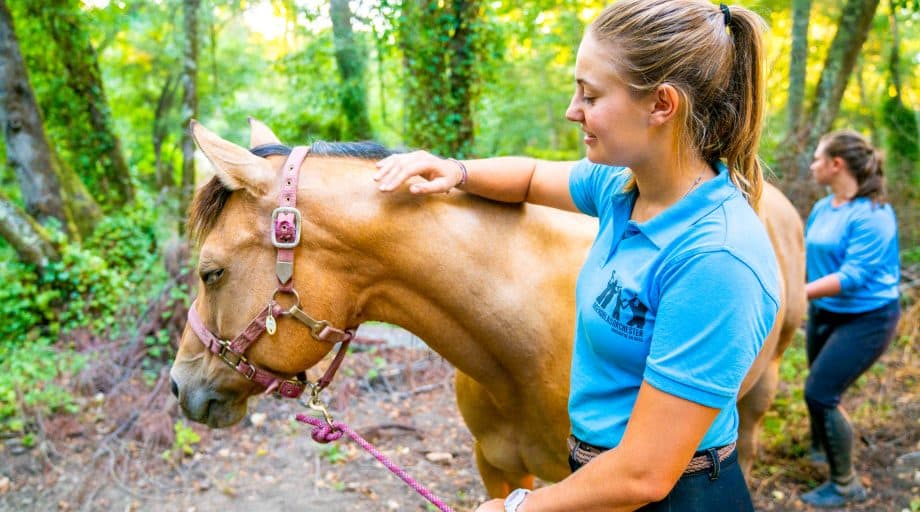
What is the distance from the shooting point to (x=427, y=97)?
21.6ft

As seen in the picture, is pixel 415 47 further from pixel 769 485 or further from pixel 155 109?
pixel 155 109

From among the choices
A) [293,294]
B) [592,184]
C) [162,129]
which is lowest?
[162,129]

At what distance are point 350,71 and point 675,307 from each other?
7.36 meters

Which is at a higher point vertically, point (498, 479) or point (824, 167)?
point (824, 167)

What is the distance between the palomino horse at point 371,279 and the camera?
5.90 ft

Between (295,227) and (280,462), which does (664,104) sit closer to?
(295,227)

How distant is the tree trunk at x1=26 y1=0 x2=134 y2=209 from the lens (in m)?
9.38

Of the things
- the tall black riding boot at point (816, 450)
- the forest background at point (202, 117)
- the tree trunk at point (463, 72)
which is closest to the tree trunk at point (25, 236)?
the forest background at point (202, 117)

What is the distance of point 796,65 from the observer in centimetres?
927

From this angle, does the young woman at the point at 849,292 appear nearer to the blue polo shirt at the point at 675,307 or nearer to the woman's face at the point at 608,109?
the blue polo shirt at the point at 675,307

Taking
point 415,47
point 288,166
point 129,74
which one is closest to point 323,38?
point 415,47

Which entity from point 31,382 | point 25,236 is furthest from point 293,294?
point 25,236

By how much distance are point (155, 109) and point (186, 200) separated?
6900 mm

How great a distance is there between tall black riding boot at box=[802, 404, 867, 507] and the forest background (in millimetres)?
2313
